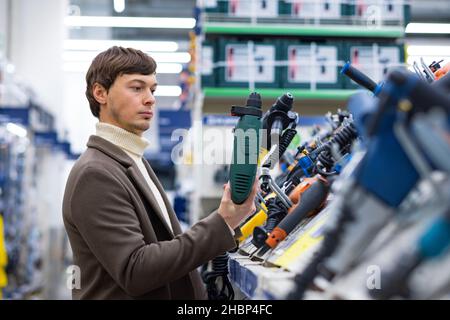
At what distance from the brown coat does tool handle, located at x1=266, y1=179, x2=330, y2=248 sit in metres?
0.18

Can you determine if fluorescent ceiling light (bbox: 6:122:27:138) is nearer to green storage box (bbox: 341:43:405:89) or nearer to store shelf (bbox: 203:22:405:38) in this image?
store shelf (bbox: 203:22:405:38)

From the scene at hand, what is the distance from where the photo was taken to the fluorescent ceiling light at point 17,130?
820 centimetres

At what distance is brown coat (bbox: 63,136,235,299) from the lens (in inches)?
42.3

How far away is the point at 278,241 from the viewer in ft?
4.20

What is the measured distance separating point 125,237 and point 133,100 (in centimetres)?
30

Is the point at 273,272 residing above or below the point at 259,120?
below

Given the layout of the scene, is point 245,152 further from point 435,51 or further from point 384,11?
point 384,11

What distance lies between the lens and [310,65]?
409cm

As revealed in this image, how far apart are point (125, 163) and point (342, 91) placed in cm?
303

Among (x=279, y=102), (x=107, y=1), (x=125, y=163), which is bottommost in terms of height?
(x=125, y=163)

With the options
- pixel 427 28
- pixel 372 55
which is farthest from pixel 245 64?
pixel 427 28
